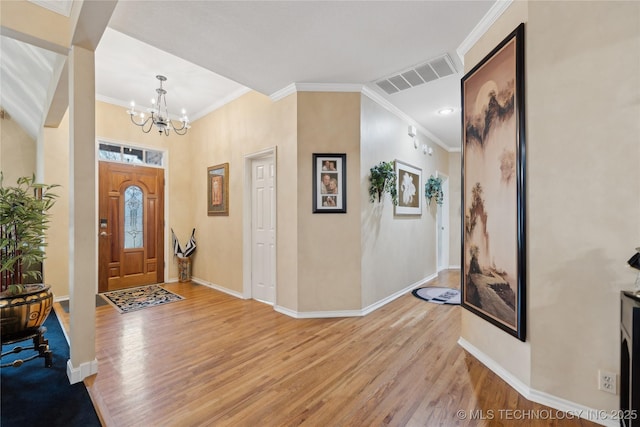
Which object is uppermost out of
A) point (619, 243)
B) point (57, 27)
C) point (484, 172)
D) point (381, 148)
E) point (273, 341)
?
point (57, 27)

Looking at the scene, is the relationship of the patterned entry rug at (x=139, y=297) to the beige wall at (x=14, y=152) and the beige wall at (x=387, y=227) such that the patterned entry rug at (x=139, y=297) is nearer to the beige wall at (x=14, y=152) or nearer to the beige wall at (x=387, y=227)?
the beige wall at (x=14, y=152)

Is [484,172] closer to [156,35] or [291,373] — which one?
[291,373]

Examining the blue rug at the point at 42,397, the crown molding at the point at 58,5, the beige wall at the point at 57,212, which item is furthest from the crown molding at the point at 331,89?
the blue rug at the point at 42,397

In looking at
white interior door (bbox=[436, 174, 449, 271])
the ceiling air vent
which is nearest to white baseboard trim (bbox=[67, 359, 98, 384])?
the ceiling air vent

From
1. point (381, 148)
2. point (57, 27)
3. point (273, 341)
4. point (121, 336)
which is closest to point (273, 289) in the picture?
point (273, 341)

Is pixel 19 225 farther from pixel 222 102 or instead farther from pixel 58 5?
pixel 222 102

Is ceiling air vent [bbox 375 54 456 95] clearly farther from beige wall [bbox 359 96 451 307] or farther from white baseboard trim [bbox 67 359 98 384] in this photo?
white baseboard trim [bbox 67 359 98 384]

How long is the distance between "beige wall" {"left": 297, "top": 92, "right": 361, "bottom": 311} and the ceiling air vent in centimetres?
43

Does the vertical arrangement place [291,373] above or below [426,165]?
below

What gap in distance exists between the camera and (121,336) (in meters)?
2.82

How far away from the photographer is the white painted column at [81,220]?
206cm

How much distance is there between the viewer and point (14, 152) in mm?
4406

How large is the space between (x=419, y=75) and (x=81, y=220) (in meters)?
3.54

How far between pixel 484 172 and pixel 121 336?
148 inches
